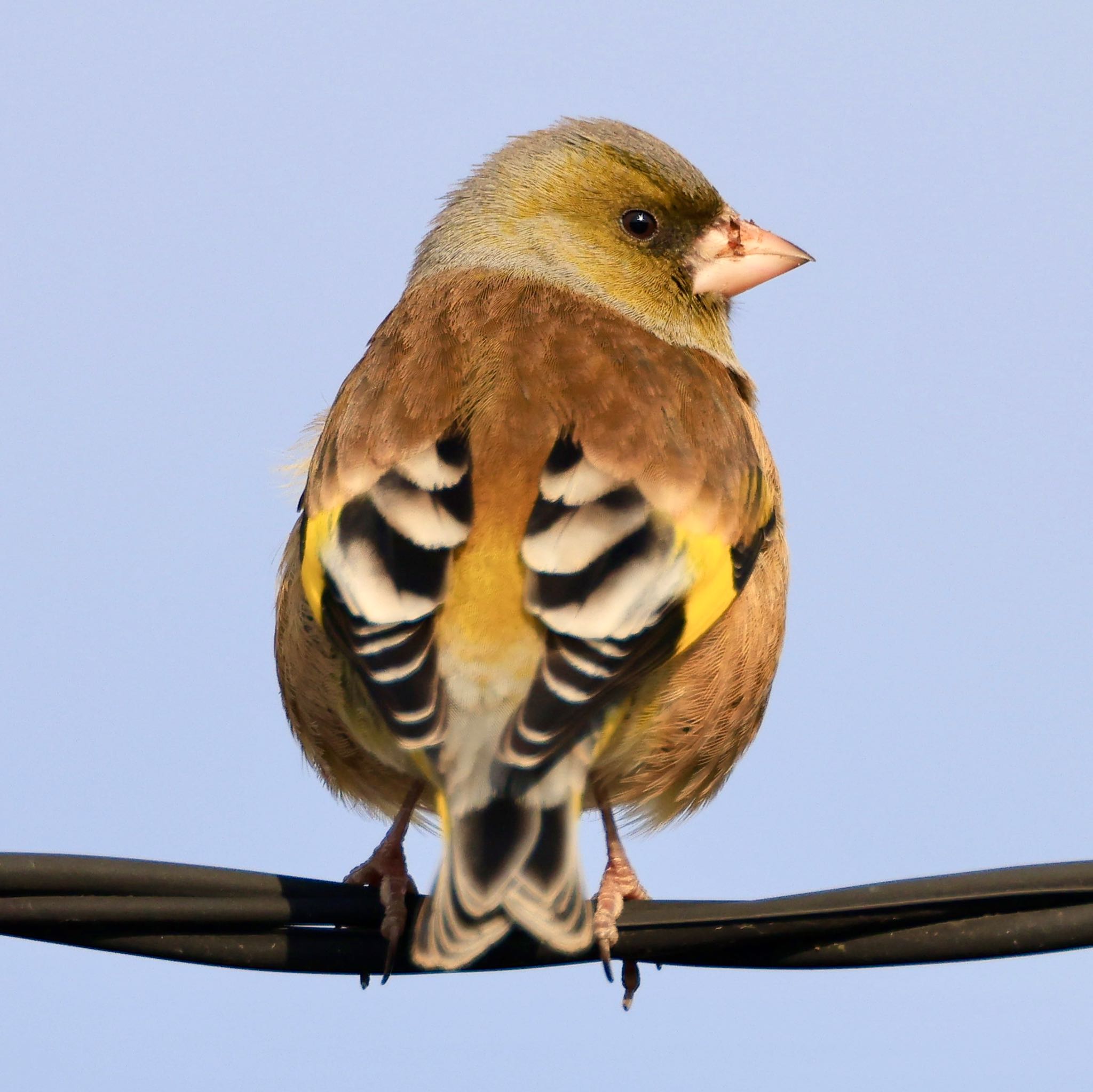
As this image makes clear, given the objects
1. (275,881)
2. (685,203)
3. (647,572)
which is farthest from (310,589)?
(685,203)

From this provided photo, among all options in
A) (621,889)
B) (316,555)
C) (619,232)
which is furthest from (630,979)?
(619,232)

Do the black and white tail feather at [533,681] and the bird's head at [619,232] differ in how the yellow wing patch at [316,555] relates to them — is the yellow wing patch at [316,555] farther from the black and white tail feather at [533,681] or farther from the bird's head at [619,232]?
the bird's head at [619,232]

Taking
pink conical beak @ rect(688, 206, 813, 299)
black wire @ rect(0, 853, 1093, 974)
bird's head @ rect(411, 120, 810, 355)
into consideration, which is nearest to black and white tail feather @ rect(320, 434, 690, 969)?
black wire @ rect(0, 853, 1093, 974)

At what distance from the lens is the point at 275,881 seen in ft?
11.7

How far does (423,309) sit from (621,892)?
2.40 metres

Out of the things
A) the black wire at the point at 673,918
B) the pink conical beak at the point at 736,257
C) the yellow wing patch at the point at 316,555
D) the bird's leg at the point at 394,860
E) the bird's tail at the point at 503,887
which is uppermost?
the pink conical beak at the point at 736,257

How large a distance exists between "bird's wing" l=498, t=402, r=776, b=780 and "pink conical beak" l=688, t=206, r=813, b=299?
76.1 inches

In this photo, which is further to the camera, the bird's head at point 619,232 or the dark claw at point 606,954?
the bird's head at point 619,232

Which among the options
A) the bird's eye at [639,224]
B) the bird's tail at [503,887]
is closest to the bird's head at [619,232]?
the bird's eye at [639,224]

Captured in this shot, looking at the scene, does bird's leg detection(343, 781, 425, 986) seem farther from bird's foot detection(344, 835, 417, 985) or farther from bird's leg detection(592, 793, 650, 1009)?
bird's leg detection(592, 793, 650, 1009)

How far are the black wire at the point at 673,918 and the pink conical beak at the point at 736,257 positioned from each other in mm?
4129

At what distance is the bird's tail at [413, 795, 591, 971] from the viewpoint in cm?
394

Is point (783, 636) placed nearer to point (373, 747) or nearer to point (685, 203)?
point (373, 747)

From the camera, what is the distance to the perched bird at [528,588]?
419 centimetres
